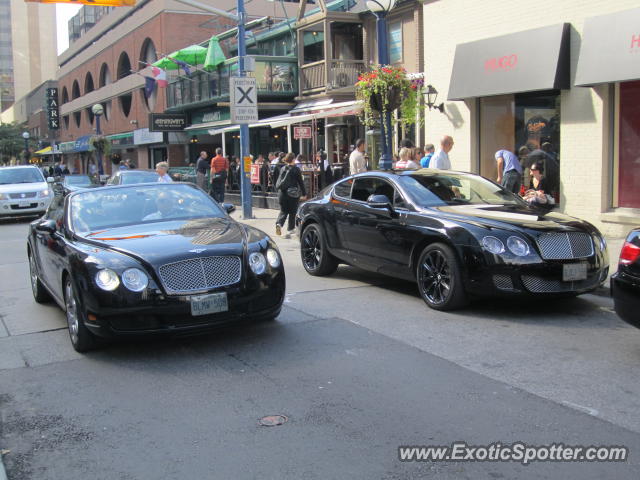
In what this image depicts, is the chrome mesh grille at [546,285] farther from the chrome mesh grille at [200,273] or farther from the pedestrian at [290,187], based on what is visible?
the pedestrian at [290,187]

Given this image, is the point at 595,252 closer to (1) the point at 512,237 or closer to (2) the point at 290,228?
(1) the point at 512,237

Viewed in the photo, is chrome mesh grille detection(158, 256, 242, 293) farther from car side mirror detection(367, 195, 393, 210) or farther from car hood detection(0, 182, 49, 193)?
car hood detection(0, 182, 49, 193)

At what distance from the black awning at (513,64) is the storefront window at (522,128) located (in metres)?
0.59

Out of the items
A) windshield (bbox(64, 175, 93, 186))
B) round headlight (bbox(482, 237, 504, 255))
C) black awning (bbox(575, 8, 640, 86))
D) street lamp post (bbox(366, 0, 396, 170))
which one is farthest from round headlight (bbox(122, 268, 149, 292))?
windshield (bbox(64, 175, 93, 186))

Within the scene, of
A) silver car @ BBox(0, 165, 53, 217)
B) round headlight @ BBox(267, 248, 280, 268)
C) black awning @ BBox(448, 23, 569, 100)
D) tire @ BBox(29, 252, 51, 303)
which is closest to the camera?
round headlight @ BBox(267, 248, 280, 268)

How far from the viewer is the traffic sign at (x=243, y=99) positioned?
57.5 feet

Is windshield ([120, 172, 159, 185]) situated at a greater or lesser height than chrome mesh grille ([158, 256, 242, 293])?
greater

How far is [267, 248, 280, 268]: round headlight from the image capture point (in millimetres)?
6426

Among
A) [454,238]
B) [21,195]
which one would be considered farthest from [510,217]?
[21,195]

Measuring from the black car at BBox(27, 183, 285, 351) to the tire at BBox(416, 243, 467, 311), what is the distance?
75.5 inches

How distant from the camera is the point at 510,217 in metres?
7.52

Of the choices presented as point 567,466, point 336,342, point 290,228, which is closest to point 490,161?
point 290,228

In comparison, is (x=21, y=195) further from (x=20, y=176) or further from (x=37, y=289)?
(x=37, y=289)

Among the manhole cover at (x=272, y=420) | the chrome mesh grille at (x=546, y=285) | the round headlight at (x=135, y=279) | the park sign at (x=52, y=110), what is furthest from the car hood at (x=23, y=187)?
the park sign at (x=52, y=110)
